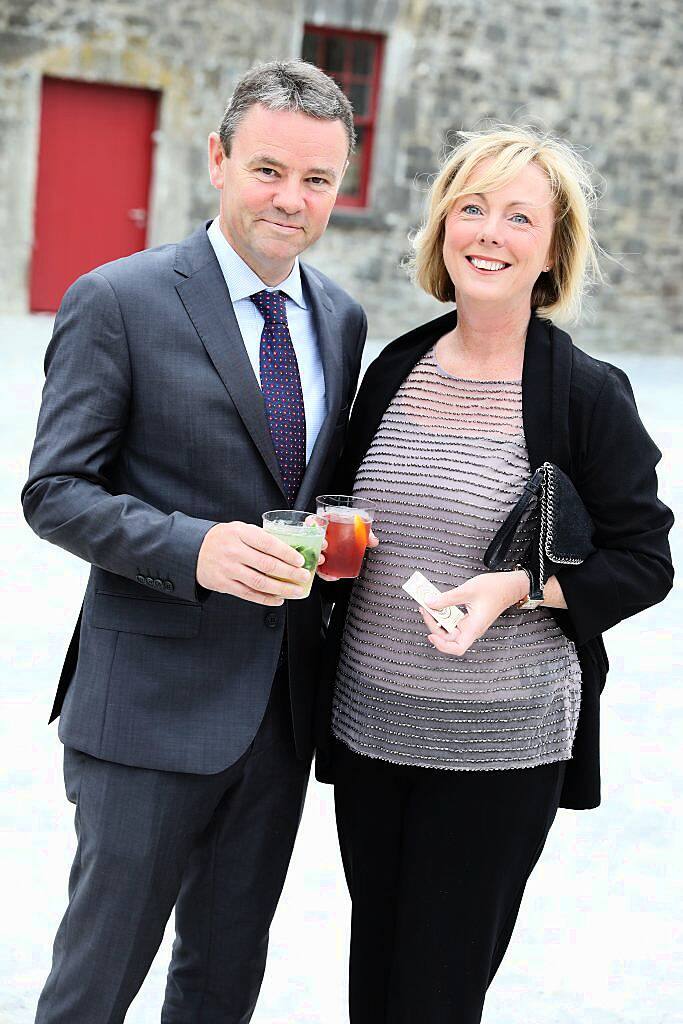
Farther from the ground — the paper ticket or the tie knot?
the tie knot

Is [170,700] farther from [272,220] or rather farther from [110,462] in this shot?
[272,220]

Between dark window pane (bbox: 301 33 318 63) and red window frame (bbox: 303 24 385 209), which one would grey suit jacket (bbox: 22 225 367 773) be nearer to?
red window frame (bbox: 303 24 385 209)

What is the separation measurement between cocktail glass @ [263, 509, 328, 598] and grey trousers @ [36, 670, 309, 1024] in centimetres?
41

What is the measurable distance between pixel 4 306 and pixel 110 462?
11.0m

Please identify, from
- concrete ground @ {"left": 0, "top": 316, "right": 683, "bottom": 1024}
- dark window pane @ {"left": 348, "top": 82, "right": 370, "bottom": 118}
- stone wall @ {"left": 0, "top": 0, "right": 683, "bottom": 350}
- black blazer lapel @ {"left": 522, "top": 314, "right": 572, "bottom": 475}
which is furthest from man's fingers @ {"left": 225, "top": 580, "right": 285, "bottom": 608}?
dark window pane @ {"left": 348, "top": 82, "right": 370, "bottom": 118}

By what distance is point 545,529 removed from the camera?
2262mm

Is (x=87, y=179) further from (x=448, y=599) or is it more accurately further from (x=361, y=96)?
(x=448, y=599)

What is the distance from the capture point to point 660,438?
8.92m

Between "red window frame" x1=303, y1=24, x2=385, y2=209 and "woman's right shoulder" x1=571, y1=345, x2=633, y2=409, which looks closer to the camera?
"woman's right shoulder" x1=571, y1=345, x2=633, y2=409

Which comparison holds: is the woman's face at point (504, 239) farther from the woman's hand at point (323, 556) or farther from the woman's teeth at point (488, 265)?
the woman's hand at point (323, 556)

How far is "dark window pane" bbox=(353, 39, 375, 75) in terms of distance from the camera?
13.1 meters

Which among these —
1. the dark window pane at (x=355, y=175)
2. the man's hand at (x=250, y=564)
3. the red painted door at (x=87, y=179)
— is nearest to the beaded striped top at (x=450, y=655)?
the man's hand at (x=250, y=564)

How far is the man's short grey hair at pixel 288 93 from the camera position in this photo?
2268 millimetres

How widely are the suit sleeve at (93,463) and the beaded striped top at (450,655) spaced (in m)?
0.38
